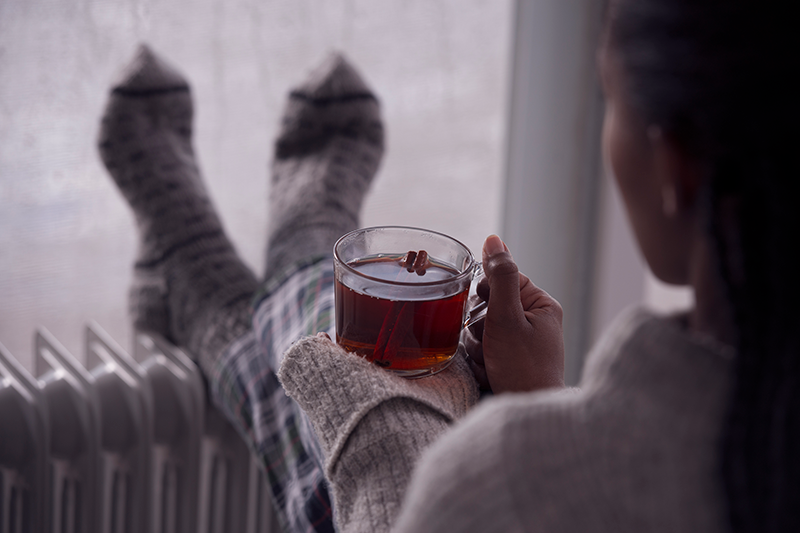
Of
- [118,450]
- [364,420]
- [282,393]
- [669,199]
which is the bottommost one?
[118,450]

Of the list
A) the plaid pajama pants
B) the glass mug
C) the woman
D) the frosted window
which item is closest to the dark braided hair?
the woman

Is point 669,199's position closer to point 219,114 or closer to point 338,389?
point 338,389

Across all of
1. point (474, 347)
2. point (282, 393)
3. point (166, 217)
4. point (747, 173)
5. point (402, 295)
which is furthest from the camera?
point (166, 217)

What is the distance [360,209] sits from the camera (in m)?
1.13

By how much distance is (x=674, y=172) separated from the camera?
287 mm

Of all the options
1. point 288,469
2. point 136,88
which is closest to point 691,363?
point 288,469

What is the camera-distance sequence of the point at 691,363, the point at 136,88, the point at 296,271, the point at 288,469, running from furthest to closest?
the point at 136,88 → the point at 296,271 → the point at 288,469 → the point at 691,363

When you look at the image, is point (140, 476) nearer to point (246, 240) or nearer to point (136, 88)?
point (246, 240)

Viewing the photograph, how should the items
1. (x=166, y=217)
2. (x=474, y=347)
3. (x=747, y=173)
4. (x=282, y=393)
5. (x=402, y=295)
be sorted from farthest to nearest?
(x=166, y=217) → (x=282, y=393) → (x=474, y=347) → (x=402, y=295) → (x=747, y=173)

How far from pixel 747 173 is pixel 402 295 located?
28 cm

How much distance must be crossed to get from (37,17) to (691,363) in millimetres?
972

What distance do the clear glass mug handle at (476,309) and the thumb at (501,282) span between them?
0.8 inches

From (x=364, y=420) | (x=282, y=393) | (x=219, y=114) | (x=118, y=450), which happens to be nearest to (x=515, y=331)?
(x=364, y=420)

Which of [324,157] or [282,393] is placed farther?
[324,157]
